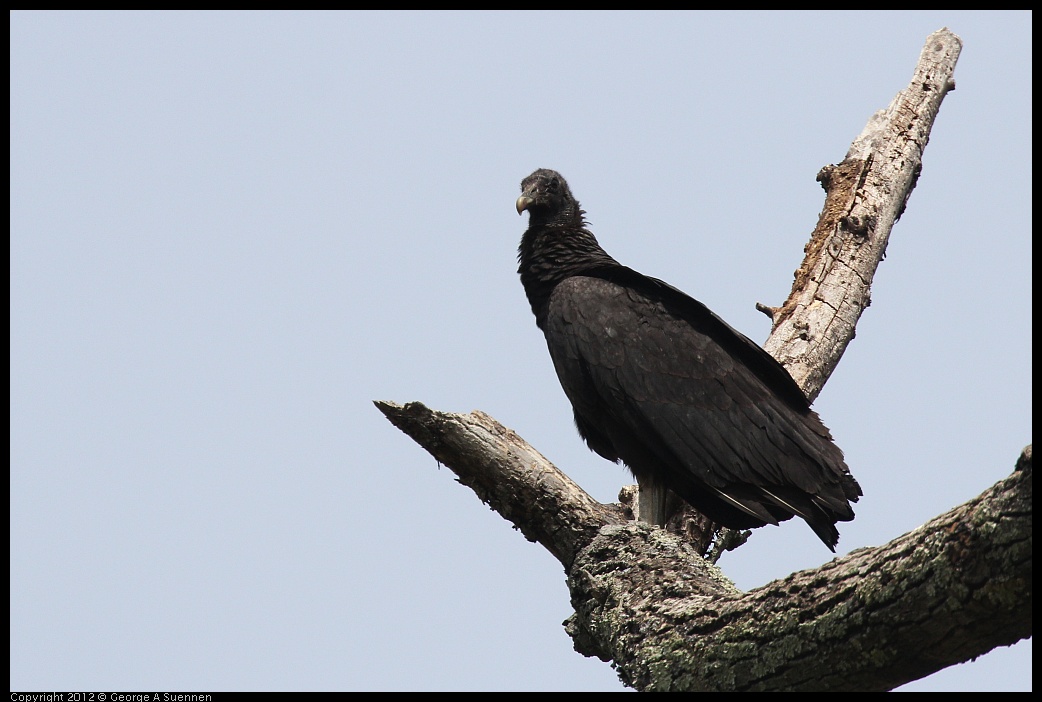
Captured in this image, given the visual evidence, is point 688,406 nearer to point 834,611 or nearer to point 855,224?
point 855,224

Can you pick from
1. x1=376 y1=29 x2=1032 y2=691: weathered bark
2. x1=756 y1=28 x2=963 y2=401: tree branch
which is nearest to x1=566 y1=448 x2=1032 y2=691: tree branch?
x1=376 y1=29 x2=1032 y2=691: weathered bark

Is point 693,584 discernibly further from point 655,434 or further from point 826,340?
point 826,340

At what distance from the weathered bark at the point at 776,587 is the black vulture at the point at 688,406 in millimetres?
380

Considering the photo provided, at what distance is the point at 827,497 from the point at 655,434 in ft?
2.45

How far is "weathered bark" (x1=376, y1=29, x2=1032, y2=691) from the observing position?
7.23 ft

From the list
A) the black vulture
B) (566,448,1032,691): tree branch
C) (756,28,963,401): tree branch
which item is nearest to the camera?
(566,448,1032,691): tree branch

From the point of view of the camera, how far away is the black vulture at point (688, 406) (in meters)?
4.19

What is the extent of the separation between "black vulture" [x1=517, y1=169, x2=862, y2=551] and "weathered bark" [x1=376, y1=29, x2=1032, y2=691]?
1.25 ft

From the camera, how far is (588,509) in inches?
143

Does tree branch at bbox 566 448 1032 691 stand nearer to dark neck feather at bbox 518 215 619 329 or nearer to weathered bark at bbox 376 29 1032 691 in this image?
weathered bark at bbox 376 29 1032 691

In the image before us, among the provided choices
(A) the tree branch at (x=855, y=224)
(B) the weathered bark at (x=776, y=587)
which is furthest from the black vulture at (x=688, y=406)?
(A) the tree branch at (x=855, y=224)

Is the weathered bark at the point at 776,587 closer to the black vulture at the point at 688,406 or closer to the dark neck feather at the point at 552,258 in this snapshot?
the black vulture at the point at 688,406

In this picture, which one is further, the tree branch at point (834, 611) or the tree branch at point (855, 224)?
the tree branch at point (855, 224)
